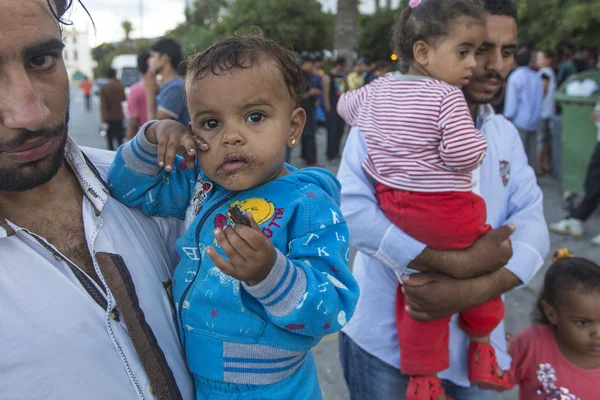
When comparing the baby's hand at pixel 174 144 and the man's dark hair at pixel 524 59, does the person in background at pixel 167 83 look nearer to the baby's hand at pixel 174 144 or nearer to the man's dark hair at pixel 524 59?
the baby's hand at pixel 174 144

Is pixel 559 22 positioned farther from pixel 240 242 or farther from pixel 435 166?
pixel 240 242

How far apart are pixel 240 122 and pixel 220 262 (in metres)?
0.42

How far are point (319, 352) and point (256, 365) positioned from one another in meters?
2.67

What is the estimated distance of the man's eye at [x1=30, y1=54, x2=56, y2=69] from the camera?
122cm

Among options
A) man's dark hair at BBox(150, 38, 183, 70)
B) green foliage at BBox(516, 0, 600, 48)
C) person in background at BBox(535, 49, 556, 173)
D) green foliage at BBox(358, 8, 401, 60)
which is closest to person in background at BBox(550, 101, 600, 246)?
person in background at BBox(535, 49, 556, 173)

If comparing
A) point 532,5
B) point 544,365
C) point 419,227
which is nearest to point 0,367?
point 419,227

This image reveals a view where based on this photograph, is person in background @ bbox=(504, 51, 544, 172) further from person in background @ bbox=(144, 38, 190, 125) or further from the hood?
the hood

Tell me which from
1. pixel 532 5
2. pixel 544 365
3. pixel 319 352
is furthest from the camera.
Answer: pixel 532 5

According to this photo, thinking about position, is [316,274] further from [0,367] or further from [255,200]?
[0,367]

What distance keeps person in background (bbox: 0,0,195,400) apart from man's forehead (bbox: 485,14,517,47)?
154 centimetres

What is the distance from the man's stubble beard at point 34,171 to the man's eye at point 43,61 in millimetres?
142

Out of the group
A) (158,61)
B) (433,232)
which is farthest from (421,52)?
(158,61)

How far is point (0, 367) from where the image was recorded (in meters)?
1.08

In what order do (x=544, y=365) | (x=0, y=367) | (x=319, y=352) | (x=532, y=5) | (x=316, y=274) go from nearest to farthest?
1. (x=0, y=367)
2. (x=316, y=274)
3. (x=544, y=365)
4. (x=319, y=352)
5. (x=532, y=5)
